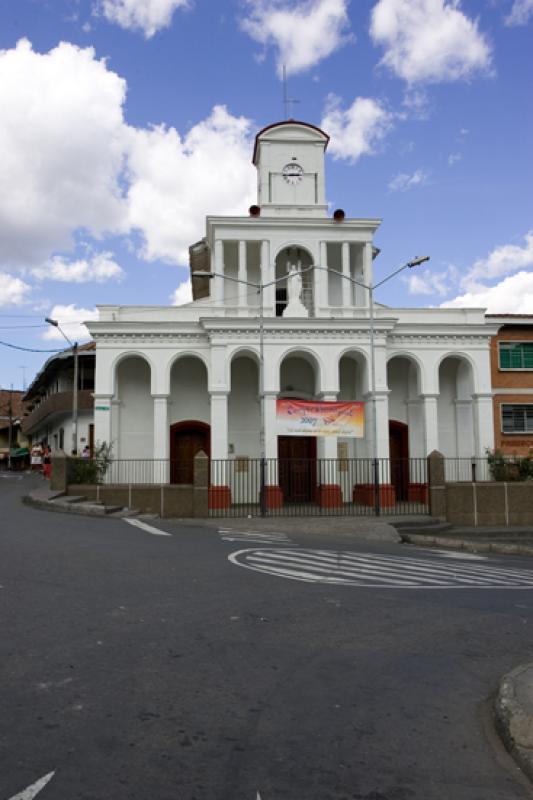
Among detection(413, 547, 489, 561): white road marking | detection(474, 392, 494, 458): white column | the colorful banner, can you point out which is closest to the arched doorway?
the colorful banner

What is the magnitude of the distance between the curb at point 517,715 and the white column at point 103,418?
22.0 metres

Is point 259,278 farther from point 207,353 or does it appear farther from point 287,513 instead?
point 287,513

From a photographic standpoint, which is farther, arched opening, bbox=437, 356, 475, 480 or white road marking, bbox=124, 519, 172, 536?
arched opening, bbox=437, 356, 475, 480

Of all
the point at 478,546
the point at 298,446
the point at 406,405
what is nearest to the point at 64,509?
the point at 478,546

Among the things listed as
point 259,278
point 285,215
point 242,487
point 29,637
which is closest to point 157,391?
point 242,487

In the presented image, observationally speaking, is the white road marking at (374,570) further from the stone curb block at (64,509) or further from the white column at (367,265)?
the white column at (367,265)

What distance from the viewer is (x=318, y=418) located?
75.6 ft

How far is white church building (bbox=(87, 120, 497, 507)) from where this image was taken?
83.6 feet

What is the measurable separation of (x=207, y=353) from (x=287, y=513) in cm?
742

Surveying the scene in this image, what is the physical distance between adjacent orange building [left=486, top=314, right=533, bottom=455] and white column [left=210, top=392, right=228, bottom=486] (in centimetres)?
1301

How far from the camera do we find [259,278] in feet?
94.4

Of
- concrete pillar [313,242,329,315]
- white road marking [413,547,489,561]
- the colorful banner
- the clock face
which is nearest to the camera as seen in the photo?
white road marking [413,547,489,561]

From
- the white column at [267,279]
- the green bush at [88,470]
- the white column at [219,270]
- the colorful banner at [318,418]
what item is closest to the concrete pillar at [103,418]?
the green bush at [88,470]

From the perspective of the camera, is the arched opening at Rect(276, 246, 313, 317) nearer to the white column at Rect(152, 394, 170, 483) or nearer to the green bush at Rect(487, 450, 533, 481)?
the white column at Rect(152, 394, 170, 483)
